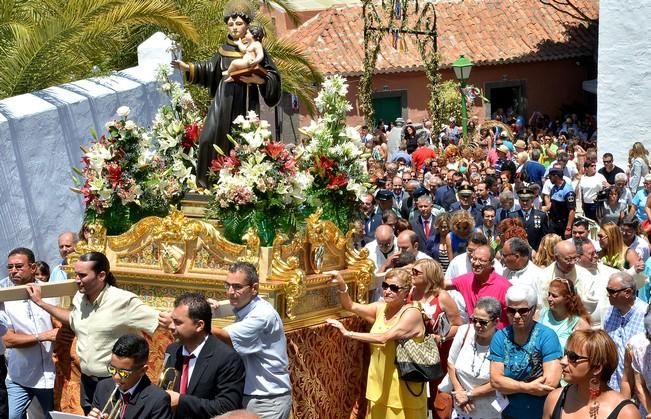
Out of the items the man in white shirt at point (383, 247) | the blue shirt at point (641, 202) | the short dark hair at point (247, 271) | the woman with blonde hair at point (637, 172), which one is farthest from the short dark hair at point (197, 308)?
the woman with blonde hair at point (637, 172)

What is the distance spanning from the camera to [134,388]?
22.9 feet

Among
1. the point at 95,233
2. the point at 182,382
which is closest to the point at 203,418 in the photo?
the point at 182,382

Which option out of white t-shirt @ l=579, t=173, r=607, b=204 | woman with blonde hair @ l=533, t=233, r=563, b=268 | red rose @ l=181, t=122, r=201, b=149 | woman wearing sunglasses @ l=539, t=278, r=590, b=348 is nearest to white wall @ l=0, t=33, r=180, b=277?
red rose @ l=181, t=122, r=201, b=149

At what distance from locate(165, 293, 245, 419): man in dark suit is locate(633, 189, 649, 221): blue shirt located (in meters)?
10.8

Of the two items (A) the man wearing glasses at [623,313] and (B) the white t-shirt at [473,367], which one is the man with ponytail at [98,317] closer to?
(B) the white t-shirt at [473,367]

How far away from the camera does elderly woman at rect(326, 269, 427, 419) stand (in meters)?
9.09

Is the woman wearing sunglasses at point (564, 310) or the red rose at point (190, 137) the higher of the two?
the red rose at point (190, 137)

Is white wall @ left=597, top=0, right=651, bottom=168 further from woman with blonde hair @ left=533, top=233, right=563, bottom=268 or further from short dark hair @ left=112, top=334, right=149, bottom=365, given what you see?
short dark hair @ left=112, top=334, right=149, bottom=365

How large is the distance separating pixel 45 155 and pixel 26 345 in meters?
4.16

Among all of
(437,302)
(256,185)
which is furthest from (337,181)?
(437,302)

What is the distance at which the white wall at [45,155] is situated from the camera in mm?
12727

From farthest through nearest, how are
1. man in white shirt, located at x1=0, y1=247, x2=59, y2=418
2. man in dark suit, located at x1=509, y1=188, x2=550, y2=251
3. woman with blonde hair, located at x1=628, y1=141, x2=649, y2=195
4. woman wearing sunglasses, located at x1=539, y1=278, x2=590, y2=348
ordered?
woman with blonde hair, located at x1=628, y1=141, x2=649, y2=195 < man in dark suit, located at x1=509, y1=188, x2=550, y2=251 < man in white shirt, located at x1=0, y1=247, x2=59, y2=418 < woman wearing sunglasses, located at x1=539, y1=278, x2=590, y2=348

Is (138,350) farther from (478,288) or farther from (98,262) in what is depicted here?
(478,288)

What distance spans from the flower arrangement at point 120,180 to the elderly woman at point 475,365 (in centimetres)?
265
